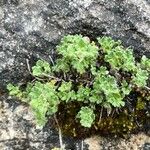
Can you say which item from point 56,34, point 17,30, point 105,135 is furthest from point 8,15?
point 105,135

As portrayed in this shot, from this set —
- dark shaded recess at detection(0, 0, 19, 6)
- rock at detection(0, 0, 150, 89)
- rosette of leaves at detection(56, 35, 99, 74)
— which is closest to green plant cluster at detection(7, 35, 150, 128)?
rosette of leaves at detection(56, 35, 99, 74)

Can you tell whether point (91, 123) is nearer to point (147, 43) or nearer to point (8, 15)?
point (147, 43)

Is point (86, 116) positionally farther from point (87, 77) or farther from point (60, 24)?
point (60, 24)

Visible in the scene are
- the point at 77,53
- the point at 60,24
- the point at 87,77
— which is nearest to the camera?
the point at 77,53

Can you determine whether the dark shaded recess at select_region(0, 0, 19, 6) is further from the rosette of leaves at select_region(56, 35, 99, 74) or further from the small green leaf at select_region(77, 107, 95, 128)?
the small green leaf at select_region(77, 107, 95, 128)

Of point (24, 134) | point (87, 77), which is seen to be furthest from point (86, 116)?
point (24, 134)

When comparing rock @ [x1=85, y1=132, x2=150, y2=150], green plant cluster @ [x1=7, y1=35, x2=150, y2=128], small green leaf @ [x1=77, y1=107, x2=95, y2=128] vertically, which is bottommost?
rock @ [x1=85, y1=132, x2=150, y2=150]
